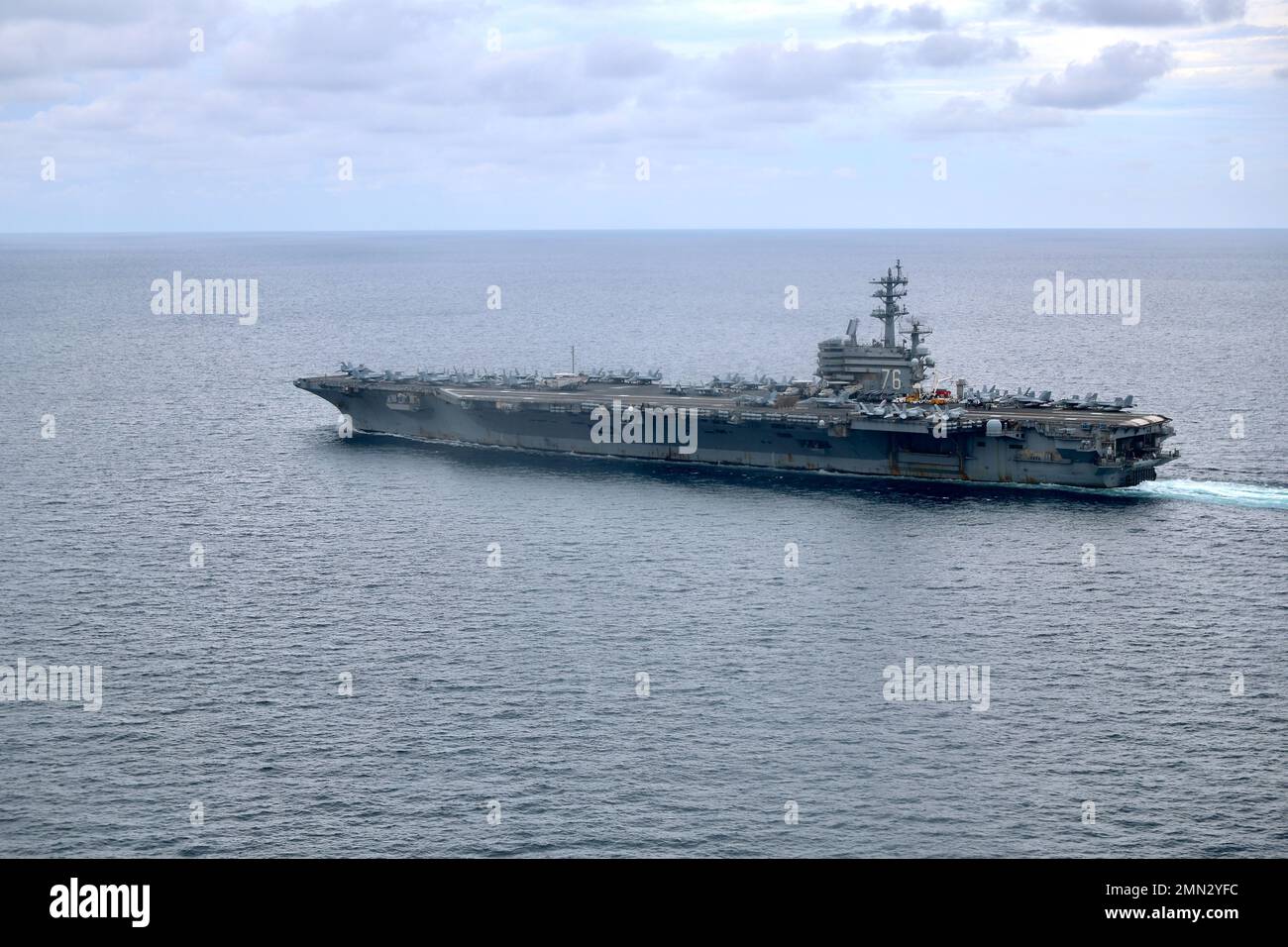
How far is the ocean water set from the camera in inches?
1158

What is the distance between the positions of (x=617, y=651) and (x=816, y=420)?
2544 cm

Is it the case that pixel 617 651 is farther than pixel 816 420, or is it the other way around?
pixel 816 420

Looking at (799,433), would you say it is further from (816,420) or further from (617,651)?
(617,651)

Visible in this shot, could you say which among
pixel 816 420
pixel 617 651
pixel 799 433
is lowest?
pixel 617 651

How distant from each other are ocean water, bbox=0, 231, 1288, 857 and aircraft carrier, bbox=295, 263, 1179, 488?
149 cm

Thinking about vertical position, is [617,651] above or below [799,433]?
below

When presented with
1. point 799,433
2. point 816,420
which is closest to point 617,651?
point 816,420

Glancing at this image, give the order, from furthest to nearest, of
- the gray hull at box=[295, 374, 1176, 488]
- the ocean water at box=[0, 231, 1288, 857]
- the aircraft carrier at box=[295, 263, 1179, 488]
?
the aircraft carrier at box=[295, 263, 1179, 488] < the gray hull at box=[295, 374, 1176, 488] < the ocean water at box=[0, 231, 1288, 857]

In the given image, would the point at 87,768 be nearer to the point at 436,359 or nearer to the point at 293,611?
the point at 293,611

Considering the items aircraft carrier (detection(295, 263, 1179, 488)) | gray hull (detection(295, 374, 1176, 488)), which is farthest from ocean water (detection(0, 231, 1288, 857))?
aircraft carrier (detection(295, 263, 1179, 488))

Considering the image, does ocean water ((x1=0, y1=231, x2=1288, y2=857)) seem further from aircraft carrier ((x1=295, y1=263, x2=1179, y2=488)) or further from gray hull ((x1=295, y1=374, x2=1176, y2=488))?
aircraft carrier ((x1=295, y1=263, x2=1179, y2=488))

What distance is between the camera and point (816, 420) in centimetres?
6150

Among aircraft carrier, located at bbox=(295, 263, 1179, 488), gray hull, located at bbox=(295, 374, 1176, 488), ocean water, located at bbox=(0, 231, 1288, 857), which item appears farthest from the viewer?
aircraft carrier, located at bbox=(295, 263, 1179, 488)

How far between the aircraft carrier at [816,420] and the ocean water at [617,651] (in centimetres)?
149
